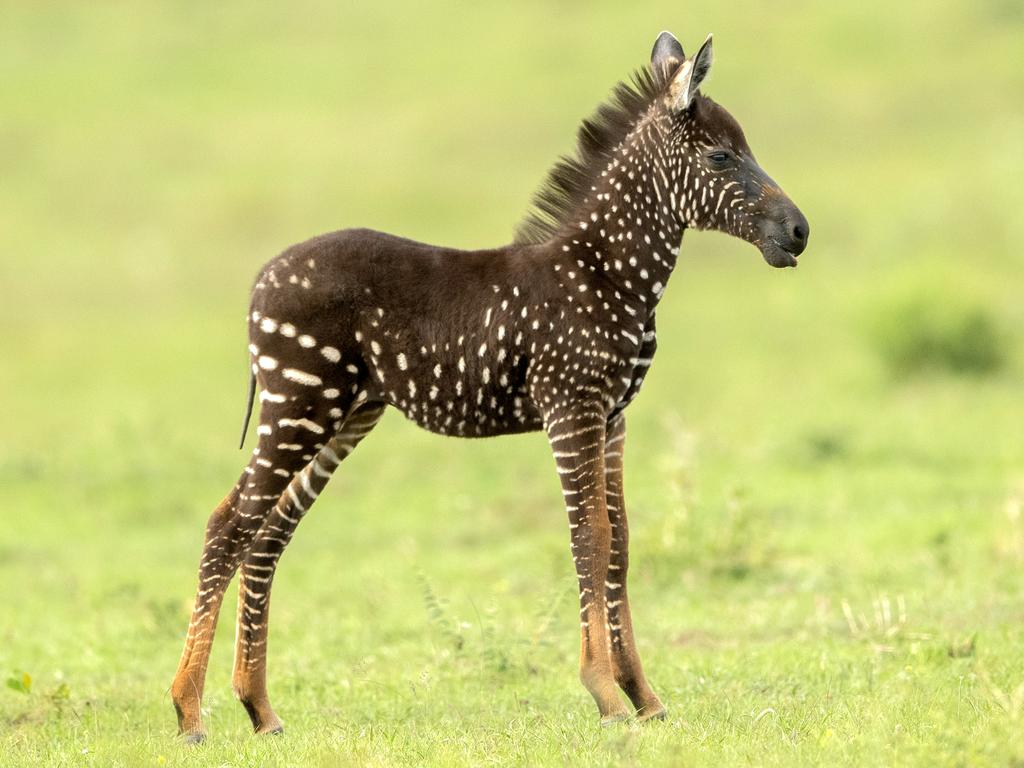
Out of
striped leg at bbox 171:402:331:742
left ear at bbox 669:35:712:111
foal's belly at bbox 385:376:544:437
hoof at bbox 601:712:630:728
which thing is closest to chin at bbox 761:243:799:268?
left ear at bbox 669:35:712:111

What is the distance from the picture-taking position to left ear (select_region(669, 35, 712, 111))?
7.72 meters

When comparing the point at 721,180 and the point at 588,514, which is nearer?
the point at 588,514

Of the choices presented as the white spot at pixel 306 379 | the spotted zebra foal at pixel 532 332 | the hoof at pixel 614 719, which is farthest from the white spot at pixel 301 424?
the hoof at pixel 614 719

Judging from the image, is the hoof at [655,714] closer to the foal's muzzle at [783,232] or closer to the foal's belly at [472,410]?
the foal's belly at [472,410]

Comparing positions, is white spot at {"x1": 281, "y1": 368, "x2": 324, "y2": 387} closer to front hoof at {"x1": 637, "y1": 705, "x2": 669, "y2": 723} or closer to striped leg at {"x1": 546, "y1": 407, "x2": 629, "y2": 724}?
striped leg at {"x1": 546, "y1": 407, "x2": 629, "y2": 724}

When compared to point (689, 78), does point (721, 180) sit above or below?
below

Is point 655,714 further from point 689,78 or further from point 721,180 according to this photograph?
point 689,78

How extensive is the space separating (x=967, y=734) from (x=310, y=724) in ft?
11.3

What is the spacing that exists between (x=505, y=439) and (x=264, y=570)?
12.2 meters

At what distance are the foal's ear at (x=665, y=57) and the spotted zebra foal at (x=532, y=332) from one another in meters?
0.01

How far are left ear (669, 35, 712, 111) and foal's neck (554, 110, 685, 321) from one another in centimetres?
14

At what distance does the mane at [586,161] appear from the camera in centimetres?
816

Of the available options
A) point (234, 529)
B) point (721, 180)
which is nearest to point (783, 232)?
point (721, 180)

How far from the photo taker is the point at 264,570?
26.9 feet
